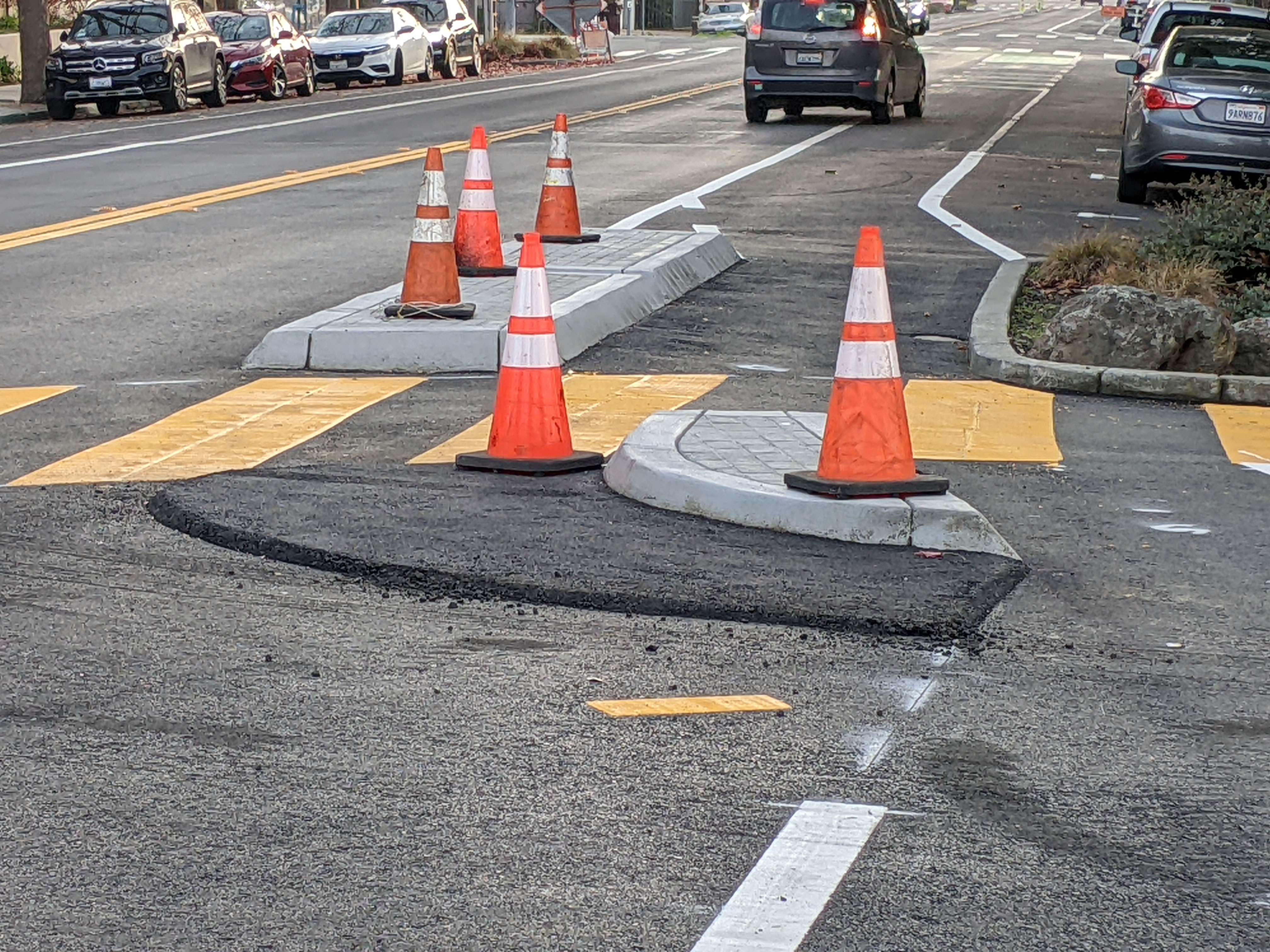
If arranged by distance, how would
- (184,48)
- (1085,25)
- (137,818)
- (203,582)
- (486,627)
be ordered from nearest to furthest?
(137,818) < (486,627) < (203,582) < (184,48) < (1085,25)

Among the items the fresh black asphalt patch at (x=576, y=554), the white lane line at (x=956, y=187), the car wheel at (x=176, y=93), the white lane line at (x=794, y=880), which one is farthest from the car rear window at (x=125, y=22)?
the white lane line at (x=794, y=880)

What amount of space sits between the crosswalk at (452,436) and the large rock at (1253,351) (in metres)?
0.86

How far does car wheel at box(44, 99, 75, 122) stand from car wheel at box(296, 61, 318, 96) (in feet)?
23.1

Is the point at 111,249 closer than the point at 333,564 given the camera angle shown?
No

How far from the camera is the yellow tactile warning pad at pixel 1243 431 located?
7785 millimetres

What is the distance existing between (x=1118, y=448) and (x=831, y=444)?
2.09m

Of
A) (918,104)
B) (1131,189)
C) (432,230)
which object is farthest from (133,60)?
(432,230)

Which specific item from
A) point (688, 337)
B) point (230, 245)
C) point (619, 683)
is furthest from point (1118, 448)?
point (230, 245)

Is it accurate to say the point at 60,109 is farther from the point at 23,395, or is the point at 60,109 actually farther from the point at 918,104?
the point at 23,395

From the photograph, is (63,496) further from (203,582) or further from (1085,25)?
(1085,25)

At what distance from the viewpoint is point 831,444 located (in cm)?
626

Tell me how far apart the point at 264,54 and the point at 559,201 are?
2316 centimetres

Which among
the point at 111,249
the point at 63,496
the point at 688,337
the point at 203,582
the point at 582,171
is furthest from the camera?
the point at 582,171

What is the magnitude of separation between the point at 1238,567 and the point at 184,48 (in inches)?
1096
